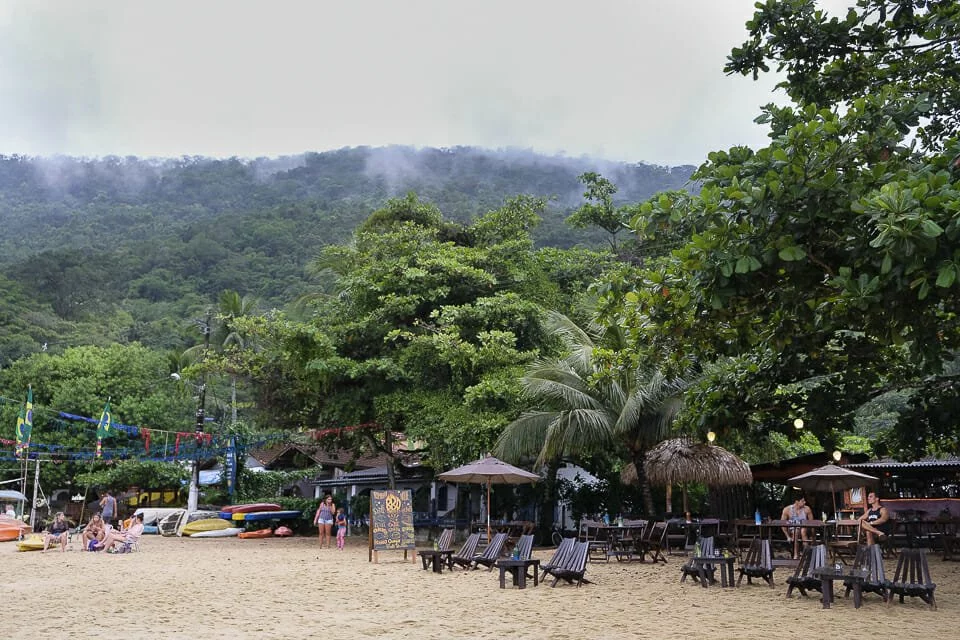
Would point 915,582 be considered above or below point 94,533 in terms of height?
above

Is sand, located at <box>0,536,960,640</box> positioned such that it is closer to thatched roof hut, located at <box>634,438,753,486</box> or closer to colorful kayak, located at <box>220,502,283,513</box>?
thatched roof hut, located at <box>634,438,753,486</box>

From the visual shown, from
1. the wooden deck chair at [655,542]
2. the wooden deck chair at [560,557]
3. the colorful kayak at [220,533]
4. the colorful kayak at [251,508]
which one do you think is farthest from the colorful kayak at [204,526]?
the wooden deck chair at [560,557]

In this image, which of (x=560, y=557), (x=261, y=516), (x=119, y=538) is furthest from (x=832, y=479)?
(x=261, y=516)

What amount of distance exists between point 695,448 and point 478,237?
10.2 m

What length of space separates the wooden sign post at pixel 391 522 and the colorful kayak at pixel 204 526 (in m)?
12.9

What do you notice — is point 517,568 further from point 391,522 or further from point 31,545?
point 31,545

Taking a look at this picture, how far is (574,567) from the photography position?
39.3 feet

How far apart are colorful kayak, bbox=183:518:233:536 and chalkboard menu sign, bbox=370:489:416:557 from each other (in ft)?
42.7

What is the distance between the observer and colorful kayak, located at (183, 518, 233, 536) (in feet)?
89.5

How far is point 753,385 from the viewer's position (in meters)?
12.1

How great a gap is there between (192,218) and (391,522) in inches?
3342

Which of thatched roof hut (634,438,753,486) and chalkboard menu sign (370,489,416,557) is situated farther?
thatched roof hut (634,438,753,486)

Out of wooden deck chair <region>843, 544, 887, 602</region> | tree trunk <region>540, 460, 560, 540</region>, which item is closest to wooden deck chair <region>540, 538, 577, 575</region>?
wooden deck chair <region>843, 544, 887, 602</region>

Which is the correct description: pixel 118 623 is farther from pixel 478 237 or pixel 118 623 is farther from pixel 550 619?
pixel 478 237
